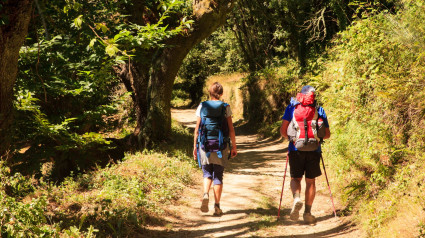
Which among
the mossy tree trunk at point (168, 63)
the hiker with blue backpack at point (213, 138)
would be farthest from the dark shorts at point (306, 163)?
the mossy tree trunk at point (168, 63)

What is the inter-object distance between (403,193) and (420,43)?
2592 millimetres

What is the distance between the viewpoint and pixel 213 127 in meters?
6.02

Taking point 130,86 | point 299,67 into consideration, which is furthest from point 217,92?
point 299,67

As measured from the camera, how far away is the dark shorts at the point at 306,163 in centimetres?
566

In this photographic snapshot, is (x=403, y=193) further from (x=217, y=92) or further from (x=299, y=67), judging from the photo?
(x=299, y=67)

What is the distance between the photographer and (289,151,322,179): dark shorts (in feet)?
18.6

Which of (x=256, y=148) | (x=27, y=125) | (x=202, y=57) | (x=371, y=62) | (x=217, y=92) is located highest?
(x=202, y=57)

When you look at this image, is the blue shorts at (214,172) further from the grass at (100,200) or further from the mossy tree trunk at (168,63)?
the mossy tree trunk at (168,63)

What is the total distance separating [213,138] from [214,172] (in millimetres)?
600

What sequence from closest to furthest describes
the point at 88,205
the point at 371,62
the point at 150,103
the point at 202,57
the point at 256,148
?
1. the point at 88,205
2. the point at 371,62
3. the point at 150,103
4. the point at 256,148
5. the point at 202,57

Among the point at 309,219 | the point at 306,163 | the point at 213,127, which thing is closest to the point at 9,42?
the point at 213,127

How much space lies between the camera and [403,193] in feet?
15.9

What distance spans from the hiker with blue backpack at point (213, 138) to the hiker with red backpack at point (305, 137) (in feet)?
3.15

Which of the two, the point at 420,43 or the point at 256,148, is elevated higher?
the point at 420,43
